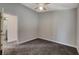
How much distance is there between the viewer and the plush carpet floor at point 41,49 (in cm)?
192

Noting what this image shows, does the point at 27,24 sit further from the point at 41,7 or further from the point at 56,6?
the point at 56,6

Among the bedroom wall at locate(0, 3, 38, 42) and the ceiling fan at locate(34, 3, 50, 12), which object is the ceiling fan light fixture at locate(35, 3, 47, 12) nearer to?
the ceiling fan at locate(34, 3, 50, 12)

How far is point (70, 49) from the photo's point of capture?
6.34ft

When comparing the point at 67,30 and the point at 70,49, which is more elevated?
the point at 67,30

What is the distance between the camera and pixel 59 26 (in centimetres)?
203

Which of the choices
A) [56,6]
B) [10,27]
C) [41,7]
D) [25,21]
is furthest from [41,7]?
[10,27]

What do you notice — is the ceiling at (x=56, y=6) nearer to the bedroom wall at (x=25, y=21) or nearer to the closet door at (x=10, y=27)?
the bedroom wall at (x=25, y=21)

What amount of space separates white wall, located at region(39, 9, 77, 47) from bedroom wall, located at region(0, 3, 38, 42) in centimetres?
13

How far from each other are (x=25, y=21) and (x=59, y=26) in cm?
64

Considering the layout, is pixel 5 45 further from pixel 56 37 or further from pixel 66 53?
pixel 66 53

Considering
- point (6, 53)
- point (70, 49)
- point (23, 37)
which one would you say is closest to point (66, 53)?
point (70, 49)

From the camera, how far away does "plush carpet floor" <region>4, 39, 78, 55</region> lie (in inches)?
75.6
